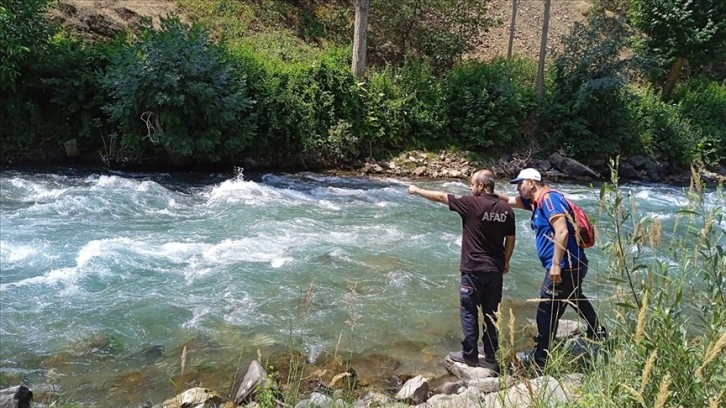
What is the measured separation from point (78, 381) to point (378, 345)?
10.6 ft

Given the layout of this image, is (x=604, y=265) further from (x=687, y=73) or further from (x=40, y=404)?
(x=687, y=73)

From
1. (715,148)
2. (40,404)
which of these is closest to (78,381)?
(40,404)

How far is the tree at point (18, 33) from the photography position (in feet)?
45.2

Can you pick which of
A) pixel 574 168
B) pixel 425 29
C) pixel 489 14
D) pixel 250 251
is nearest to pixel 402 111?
pixel 574 168

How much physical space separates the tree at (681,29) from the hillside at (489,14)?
303 cm

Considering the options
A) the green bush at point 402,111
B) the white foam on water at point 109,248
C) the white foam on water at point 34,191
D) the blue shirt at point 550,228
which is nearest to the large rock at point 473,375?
the blue shirt at point 550,228

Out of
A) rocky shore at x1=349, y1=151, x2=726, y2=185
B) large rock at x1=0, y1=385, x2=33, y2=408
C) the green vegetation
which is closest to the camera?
large rock at x1=0, y1=385, x2=33, y2=408

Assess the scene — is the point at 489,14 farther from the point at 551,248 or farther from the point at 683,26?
the point at 551,248

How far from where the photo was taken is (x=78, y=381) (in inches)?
241

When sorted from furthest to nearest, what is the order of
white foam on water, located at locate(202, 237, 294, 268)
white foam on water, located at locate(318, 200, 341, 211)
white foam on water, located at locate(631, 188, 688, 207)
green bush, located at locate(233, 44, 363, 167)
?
1. green bush, located at locate(233, 44, 363, 167)
2. white foam on water, located at locate(631, 188, 688, 207)
3. white foam on water, located at locate(318, 200, 341, 211)
4. white foam on water, located at locate(202, 237, 294, 268)

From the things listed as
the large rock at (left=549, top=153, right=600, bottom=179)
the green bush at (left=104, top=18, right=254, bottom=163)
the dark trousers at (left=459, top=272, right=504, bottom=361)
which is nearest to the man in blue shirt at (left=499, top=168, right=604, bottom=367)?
the dark trousers at (left=459, top=272, right=504, bottom=361)

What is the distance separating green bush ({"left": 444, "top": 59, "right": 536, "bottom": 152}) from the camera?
706 inches

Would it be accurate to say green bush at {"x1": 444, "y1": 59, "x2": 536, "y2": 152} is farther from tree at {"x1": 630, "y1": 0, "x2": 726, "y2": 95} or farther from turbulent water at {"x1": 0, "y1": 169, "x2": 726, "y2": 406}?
tree at {"x1": 630, "y1": 0, "x2": 726, "y2": 95}

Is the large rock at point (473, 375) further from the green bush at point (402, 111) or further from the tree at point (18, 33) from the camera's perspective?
the tree at point (18, 33)
